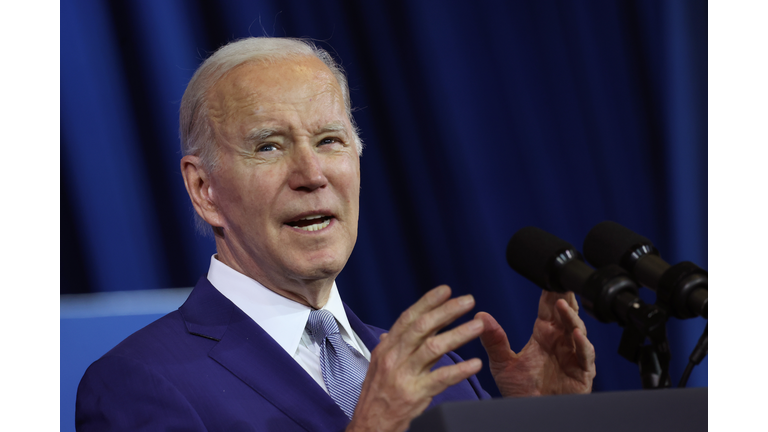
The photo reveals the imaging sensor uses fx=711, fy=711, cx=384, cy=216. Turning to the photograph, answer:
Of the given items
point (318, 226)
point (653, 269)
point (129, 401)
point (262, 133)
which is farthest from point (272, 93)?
point (653, 269)

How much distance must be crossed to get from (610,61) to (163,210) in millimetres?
1458

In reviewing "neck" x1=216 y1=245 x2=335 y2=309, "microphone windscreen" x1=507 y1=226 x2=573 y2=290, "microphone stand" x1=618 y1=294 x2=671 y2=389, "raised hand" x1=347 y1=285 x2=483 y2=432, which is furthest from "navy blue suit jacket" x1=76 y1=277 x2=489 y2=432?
"microphone stand" x1=618 y1=294 x2=671 y2=389

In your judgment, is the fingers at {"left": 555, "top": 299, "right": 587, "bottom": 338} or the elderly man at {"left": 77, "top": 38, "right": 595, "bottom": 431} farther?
the fingers at {"left": 555, "top": 299, "right": 587, "bottom": 338}

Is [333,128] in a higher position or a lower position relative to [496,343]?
higher

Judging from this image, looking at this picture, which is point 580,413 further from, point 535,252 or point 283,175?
point 283,175

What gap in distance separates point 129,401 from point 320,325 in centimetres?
42

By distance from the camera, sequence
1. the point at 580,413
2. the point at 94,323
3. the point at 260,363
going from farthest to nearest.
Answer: the point at 94,323 → the point at 260,363 → the point at 580,413

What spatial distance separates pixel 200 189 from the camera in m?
1.60

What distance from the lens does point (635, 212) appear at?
89.9 inches

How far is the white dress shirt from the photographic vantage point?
1440mm

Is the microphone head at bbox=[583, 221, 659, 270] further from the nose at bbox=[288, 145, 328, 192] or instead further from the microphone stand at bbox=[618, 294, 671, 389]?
the nose at bbox=[288, 145, 328, 192]

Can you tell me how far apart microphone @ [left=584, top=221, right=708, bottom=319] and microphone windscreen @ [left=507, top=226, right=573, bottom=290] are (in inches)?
2.7

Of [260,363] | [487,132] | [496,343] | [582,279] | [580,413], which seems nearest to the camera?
[580,413]

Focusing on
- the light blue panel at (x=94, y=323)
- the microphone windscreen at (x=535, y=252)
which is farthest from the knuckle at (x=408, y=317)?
the light blue panel at (x=94, y=323)
